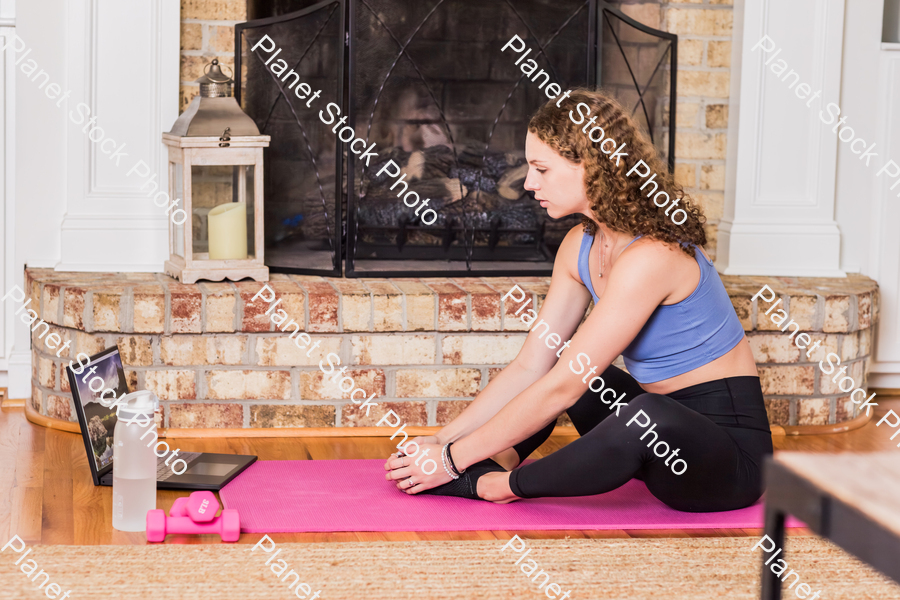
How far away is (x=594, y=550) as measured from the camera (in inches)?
65.8

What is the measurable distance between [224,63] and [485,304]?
1005 millimetres

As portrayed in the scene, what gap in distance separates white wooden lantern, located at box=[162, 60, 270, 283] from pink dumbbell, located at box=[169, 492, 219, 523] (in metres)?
0.80

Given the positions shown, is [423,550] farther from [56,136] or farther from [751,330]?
[56,136]

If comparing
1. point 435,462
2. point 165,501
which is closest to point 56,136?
point 165,501

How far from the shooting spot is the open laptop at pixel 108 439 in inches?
74.7

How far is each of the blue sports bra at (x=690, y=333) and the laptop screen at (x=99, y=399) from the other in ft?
3.57

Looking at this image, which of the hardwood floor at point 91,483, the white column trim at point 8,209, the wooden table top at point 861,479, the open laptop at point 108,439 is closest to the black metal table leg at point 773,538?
the wooden table top at point 861,479

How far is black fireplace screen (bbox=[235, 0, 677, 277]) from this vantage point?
8.42 ft

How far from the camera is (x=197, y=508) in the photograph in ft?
5.64

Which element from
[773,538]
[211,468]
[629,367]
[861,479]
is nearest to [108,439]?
[211,468]

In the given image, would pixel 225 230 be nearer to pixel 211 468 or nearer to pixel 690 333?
pixel 211 468

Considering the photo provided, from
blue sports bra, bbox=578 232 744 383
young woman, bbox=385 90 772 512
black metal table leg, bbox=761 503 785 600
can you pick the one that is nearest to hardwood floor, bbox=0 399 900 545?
young woman, bbox=385 90 772 512

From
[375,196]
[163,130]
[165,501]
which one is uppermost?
[163,130]

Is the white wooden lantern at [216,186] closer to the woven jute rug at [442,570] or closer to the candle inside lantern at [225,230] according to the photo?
the candle inside lantern at [225,230]
